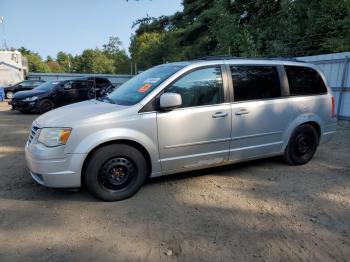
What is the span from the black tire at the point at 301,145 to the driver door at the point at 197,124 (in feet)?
4.55

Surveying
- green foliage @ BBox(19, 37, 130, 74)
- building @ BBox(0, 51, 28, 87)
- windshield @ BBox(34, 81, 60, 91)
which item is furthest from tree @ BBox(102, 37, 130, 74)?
windshield @ BBox(34, 81, 60, 91)

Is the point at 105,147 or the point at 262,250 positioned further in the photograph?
the point at 105,147

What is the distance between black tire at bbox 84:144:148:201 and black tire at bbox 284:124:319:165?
2.66 m

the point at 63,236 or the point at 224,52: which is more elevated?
the point at 224,52

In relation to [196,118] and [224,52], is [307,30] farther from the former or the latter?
[196,118]

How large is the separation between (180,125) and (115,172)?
1057 mm

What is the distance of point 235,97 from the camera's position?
4.95 m

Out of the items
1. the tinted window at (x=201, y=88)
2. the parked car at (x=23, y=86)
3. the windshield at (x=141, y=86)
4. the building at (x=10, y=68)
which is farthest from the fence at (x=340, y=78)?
the building at (x=10, y=68)

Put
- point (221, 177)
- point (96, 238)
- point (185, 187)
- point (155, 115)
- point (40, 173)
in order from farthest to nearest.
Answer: point (221, 177) < point (185, 187) < point (155, 115) < point (40, 173) < point (96, 238)

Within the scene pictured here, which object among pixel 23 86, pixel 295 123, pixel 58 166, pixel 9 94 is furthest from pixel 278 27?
pixel 9 94

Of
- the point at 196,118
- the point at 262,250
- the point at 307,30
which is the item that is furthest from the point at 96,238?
the point at 307,30

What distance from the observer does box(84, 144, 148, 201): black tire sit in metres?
4.13

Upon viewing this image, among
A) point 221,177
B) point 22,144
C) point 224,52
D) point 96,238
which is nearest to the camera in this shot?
point 96,238

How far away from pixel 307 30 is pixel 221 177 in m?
13.3
